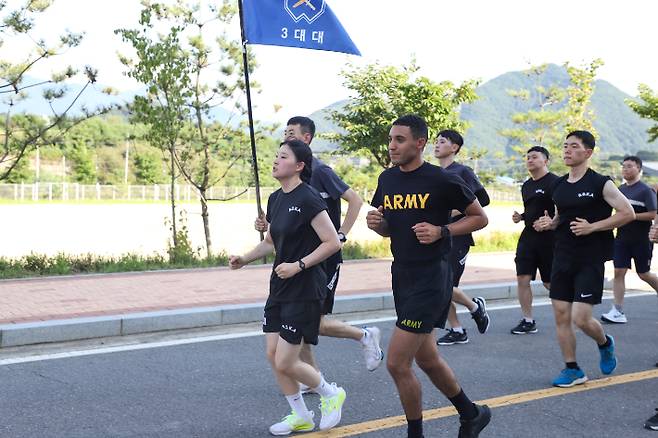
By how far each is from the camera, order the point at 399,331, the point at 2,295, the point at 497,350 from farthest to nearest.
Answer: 1. the point at 2,295
2. the point at 497,350
3. the point at 399,331

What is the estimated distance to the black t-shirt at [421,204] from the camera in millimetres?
4445

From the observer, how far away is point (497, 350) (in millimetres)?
7594

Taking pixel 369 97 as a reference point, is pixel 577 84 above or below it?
above

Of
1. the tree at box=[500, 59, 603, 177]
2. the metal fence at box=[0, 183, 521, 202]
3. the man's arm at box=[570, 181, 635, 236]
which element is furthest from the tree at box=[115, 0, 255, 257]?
the metal fence at box=[0, 183, 521, 202]

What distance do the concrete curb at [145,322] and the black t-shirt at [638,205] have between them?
297 cm

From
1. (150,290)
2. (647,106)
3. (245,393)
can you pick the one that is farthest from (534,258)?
(647,106)

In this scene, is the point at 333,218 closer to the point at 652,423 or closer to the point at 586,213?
the point at 586,213

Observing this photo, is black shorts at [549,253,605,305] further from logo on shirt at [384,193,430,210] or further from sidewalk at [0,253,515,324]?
sidewalk at [0,253,515,324]

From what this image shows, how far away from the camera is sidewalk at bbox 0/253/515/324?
28.2 feet

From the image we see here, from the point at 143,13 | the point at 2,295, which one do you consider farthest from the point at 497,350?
the point at 143,13

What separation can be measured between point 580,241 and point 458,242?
1.78 meters

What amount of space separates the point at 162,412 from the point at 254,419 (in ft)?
2.07

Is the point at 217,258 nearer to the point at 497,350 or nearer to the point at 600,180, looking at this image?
the point at 497,350

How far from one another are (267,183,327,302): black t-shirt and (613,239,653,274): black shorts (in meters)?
5.59
